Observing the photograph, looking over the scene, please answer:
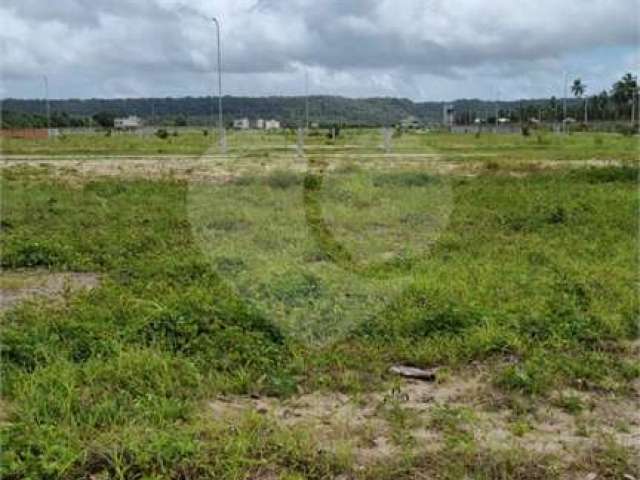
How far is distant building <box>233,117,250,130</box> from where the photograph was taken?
27194mm

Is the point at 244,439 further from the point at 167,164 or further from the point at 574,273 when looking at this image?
the point at 167,164

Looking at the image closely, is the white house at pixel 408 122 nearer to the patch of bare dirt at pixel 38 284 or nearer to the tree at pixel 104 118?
the patch of bare dirt at pixel 38 284

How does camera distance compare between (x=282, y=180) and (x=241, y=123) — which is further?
(x=241, y=123)

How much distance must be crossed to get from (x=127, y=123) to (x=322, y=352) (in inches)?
2330

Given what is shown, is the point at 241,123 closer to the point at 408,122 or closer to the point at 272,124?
the point at 272,124

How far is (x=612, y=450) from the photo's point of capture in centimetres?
309

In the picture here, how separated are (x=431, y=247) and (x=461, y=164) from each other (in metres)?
11.8

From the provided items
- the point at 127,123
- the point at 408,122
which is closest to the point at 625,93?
the point at 127,123

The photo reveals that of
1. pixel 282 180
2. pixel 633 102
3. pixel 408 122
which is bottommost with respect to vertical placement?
pixel 282 180

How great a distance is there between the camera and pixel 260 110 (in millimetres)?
32031

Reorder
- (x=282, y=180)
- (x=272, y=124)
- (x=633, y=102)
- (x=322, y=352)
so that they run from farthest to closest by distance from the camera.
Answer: (x=633, y=102) → (x=272, y=124) → (x=282, y=180) → (x=322, y=352)

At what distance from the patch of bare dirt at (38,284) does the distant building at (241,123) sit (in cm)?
2047

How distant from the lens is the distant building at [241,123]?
2719cm

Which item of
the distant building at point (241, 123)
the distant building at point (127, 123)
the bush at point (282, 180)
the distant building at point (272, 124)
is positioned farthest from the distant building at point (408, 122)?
the distant building at point (127, 123)
